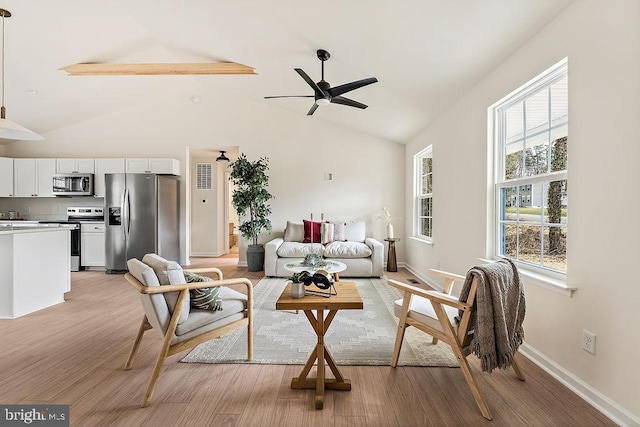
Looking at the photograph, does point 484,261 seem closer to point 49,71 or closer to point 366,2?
point 366,2

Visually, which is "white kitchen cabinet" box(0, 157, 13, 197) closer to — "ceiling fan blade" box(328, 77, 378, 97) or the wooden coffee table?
"ceiling fan blade" box(328, 77, 378, 97)

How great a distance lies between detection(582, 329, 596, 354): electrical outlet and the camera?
172 centimetres

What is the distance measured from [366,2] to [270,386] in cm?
276

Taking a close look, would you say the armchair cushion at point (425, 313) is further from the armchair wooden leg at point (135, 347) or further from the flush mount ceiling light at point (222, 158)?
the flush mount ceiling light at point (222, 158)

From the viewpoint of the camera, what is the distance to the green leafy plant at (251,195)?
5297mm

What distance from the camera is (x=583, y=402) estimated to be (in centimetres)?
173

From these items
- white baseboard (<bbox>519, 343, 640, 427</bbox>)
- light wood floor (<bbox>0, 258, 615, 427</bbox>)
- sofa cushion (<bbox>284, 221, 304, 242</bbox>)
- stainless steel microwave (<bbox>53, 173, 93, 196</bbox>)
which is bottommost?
light wood floor (<bbox>0, 258, 615, 427</bbox>)

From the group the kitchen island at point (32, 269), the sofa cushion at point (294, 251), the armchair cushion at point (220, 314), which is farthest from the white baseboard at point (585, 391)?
the kitchen island at point (32, 269)

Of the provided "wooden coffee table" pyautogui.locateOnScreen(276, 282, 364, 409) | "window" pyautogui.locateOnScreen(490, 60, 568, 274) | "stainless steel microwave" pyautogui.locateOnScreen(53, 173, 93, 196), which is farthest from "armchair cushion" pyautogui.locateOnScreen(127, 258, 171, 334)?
"stainless steel microwave" pyautogui.locateOnScreen(53, 173, 93, 196)

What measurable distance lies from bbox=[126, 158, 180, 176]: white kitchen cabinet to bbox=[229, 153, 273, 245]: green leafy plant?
49.5 inches

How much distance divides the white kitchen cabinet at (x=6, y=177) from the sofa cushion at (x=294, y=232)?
5012mm

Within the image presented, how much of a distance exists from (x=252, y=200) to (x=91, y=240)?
2958 millimetres

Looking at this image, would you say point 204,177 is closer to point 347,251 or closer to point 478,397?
point 347,251

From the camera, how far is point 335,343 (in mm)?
2502
